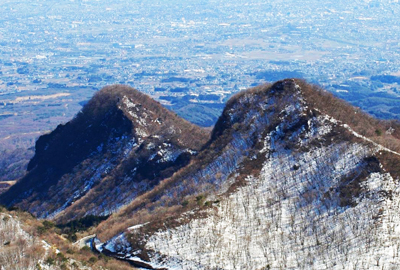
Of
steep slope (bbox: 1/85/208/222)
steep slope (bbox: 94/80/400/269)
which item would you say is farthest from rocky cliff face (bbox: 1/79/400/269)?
steep slope (bbox: 1/85/208/222)

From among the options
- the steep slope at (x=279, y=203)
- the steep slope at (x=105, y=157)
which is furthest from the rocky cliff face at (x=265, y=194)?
the steep slope at (x=105, y=157)

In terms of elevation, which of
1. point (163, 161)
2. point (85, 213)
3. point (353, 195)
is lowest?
point (85, 213)

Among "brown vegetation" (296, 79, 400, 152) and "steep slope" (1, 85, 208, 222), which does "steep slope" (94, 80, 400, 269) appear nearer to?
"brown vegetation" (296, 79, 400, 152)

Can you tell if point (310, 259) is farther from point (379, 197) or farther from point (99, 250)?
point (99, 250)

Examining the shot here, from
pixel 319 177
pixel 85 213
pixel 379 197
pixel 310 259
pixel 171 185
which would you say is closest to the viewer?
pixel 310 259

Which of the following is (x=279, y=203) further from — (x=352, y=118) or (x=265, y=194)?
(x=352, y=118)

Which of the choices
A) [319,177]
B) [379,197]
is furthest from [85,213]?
[379,197]
